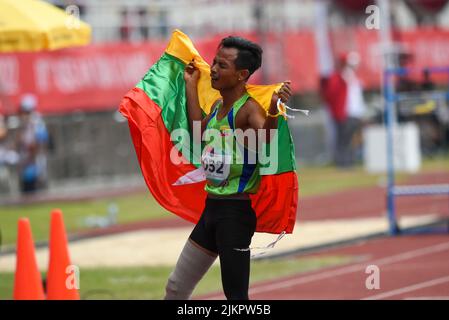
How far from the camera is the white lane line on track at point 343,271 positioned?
40.9ft

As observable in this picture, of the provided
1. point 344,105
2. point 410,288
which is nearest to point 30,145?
point 344,105

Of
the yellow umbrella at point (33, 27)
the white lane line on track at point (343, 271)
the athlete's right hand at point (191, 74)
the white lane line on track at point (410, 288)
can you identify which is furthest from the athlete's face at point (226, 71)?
the yellow umbrella at point (33, 27)

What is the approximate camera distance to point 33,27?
13.6m

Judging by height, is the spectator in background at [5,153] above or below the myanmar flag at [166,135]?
below

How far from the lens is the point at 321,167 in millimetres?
28031

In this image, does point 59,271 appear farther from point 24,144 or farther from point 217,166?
point 24,144

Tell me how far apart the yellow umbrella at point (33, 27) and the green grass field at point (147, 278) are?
2.46m

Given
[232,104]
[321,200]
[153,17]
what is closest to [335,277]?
[232,104]

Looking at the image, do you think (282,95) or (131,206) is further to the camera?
(131,206)

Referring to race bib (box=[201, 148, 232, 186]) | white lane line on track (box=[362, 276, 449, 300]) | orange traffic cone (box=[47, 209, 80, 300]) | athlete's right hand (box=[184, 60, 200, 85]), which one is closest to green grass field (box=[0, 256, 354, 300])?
orange traffic cone (box=[47, 209, 80, 300])

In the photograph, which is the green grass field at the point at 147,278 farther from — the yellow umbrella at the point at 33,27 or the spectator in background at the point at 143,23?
the spectator in background at the point at 143,23

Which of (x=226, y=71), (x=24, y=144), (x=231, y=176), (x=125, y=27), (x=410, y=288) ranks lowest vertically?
(x=410, y=288)

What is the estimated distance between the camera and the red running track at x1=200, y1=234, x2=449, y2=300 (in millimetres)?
11688

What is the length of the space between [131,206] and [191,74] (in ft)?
40.0
